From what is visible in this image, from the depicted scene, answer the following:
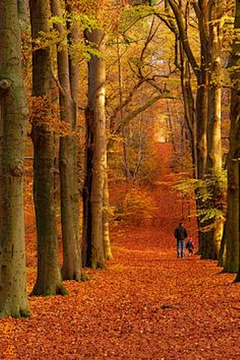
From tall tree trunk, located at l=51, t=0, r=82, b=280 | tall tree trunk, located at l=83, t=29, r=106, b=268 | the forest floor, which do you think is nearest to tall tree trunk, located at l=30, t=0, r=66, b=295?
the forest floor

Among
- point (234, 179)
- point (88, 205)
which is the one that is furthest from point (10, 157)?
point (88, 205)

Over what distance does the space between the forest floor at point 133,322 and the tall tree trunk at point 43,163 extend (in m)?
0.65

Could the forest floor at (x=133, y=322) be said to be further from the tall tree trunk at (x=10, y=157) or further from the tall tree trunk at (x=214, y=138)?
the tall tree trunk at (x=214, y=138)

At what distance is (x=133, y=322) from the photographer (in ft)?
25.8

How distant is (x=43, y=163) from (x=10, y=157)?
274 cm

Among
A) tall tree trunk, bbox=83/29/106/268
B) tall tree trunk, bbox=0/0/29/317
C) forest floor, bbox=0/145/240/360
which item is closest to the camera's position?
forest floor, bbox=0/145/240/360

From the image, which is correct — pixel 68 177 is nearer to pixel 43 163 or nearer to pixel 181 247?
pixel 43 163

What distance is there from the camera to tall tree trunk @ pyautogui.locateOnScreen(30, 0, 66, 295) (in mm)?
10820

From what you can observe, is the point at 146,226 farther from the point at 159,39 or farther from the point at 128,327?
the point at 128,327

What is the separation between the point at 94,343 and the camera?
665 centimetres

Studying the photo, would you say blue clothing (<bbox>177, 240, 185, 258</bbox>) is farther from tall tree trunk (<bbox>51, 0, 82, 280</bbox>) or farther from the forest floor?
tall tree trunk (<bbox>51, 0, 82, 280</bbox>)

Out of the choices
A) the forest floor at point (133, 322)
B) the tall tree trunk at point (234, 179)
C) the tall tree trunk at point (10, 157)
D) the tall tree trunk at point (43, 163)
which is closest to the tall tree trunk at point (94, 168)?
the forest floor at point (133, 322)

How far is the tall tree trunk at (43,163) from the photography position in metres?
10.8

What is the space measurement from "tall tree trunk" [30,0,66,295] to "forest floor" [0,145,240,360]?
0.65 m
